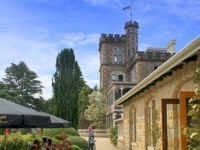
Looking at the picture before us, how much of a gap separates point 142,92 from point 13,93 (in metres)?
42.7

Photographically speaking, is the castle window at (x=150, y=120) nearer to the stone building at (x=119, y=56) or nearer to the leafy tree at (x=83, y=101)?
the stone building at (x=119, y=56)

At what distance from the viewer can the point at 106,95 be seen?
171ft

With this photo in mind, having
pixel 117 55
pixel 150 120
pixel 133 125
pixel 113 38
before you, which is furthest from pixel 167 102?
pixel 113 38

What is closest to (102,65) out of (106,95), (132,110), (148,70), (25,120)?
(106,95)

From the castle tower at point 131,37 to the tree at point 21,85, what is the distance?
14967mm

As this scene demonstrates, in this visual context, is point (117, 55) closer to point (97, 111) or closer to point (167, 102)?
point (97, 111)

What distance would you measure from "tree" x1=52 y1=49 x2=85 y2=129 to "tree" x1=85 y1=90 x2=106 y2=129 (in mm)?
16492

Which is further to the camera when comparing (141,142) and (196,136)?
(141,142)

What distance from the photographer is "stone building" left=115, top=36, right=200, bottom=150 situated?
7469mm

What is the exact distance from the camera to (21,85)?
56625 mm

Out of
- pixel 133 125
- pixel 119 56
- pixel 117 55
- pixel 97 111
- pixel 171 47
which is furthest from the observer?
pixel 117 55

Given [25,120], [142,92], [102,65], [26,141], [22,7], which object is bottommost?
[26,141]

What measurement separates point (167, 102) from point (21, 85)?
166 ft

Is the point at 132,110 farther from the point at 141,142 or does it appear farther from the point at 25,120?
the point at 25,120
